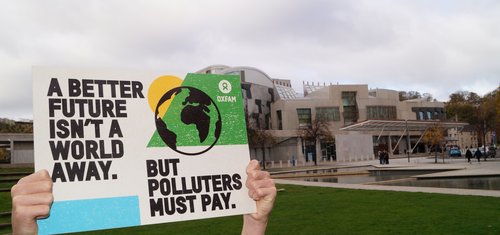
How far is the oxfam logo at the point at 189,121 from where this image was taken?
133 inches

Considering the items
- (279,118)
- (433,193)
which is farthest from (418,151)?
(433,193)

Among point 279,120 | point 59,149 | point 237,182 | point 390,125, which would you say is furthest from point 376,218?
point 279,120

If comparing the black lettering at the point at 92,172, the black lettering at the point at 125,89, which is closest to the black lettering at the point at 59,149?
the black lettering at the point at 92,172

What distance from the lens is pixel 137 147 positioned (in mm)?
3242

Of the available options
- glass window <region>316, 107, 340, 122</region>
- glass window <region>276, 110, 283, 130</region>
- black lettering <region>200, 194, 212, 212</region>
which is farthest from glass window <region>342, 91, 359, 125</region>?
black lettering <region>200, 194, 212, 212</region>

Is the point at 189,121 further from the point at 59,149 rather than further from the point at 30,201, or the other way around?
the point at 30,201

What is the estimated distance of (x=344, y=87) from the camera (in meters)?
80.8

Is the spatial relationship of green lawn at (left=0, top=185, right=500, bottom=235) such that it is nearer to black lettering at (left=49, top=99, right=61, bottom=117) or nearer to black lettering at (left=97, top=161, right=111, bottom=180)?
black lettering at (left=97, top=161, right=111, bottom=180)

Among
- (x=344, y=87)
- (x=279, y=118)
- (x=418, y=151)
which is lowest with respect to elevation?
(x=418, y=151)

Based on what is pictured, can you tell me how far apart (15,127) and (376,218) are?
73.5m

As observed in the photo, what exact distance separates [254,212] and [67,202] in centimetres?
139

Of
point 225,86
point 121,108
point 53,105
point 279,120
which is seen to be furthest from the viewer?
point 279,120

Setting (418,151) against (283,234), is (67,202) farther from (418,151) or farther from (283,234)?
(418,151)

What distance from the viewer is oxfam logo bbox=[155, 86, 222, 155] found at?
11.1 feet
